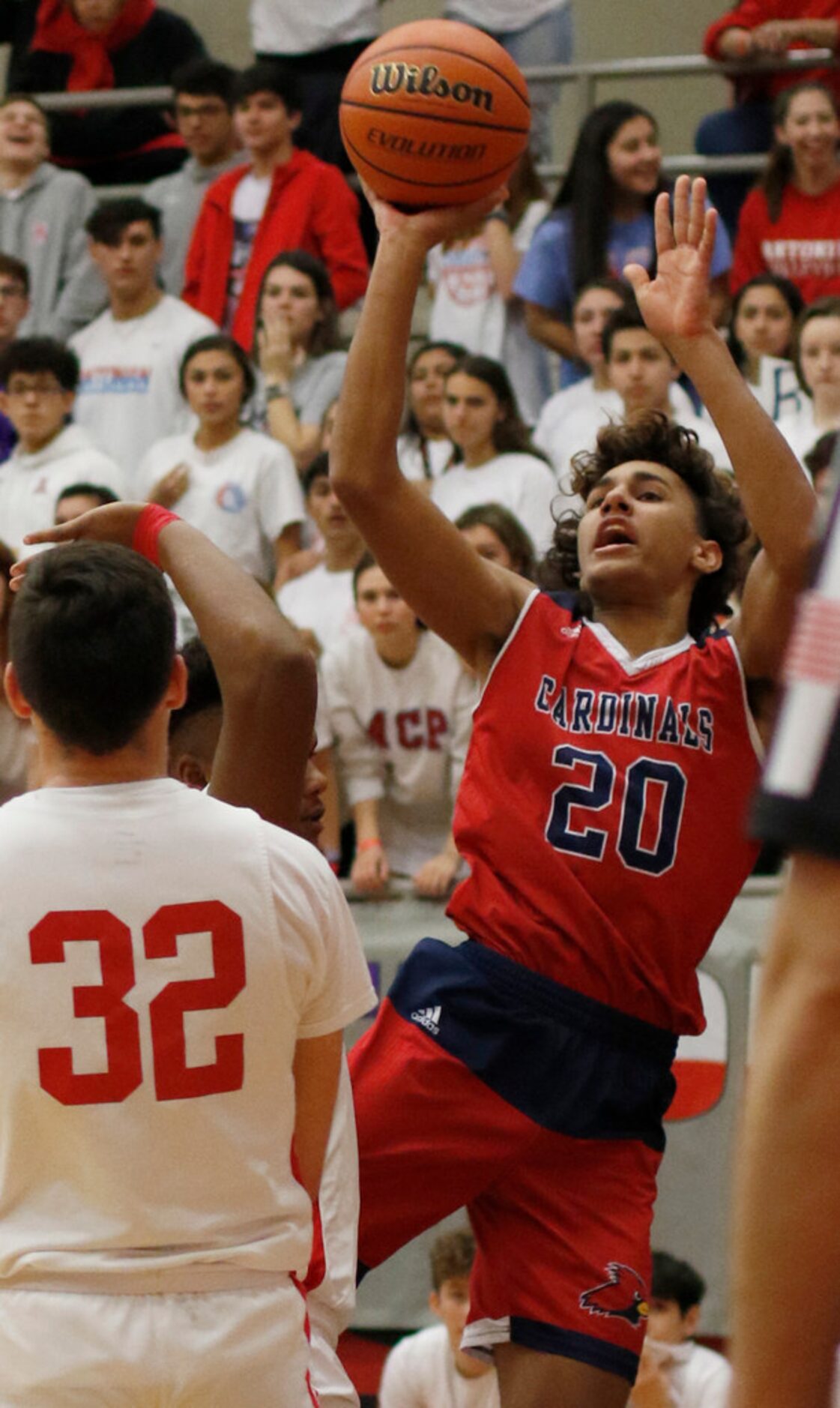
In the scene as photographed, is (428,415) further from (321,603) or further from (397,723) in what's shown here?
(397,723)

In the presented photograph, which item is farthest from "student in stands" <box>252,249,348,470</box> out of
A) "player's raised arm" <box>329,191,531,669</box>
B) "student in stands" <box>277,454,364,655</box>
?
"player's raised arm" <box>329,191,531,669</box>

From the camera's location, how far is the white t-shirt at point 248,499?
8.10m

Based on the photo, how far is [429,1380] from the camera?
5.47 meters

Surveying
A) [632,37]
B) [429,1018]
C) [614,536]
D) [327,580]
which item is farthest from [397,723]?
[632,37]

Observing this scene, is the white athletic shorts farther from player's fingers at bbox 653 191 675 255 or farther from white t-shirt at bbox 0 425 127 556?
white t-shirt at bbox 0 425 127 556

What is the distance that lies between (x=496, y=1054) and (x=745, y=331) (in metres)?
4.84

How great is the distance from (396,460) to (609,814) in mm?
782

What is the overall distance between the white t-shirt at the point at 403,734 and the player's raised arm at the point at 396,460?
295 centimetres

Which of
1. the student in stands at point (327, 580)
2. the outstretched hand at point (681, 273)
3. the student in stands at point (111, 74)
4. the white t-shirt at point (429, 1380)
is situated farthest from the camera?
the student in stands at point (111, 74)

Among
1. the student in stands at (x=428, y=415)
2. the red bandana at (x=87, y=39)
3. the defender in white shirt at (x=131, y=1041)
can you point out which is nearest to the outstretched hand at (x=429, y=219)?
the defender in white shirt at (x=131, y=1041)

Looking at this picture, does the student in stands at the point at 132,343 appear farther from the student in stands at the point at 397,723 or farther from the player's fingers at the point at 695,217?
the player's fingers at the point at 695,217

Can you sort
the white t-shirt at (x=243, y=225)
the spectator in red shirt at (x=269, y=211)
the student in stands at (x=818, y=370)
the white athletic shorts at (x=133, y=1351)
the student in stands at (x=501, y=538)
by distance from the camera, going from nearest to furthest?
the white athletic shorts at (x=133, y=1351) → the student in stands at (x=501, y=538) → the student in stands at (x=818, y=370) → the spectator in red shirt at (x=269, y=211) → the white t-shirt at (x=243, y=225)

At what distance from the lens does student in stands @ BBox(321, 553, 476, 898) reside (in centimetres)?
676

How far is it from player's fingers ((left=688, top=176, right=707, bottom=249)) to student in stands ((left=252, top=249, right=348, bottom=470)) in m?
4.92
